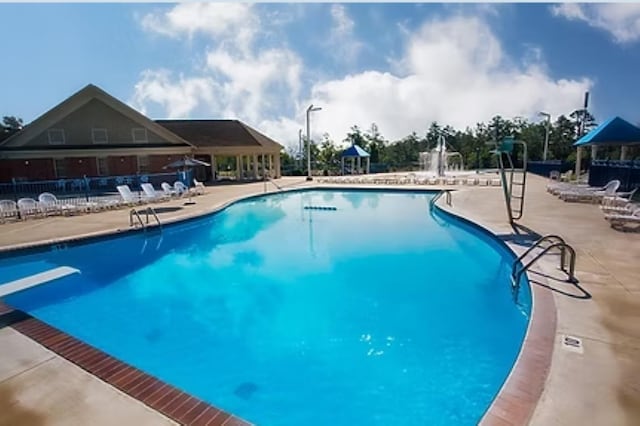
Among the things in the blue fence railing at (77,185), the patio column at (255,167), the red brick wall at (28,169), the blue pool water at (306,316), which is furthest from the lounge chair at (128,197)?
the patio column at (255,167)

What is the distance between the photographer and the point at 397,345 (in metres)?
5.12

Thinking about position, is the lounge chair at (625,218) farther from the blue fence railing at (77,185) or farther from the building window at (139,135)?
the building window at (139,135)

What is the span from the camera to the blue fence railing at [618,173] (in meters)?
14.7

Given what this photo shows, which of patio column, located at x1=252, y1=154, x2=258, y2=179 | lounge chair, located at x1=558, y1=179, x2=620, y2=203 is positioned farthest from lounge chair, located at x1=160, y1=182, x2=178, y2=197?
lounge chair, located at x1=558, y1=179, x2=620, y2=203

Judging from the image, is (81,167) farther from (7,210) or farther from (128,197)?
(7,210)

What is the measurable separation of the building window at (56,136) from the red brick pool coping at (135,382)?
72.1 ft

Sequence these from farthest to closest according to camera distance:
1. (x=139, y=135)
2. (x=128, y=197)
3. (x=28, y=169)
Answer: (x=139, y=135) → (x=28, y=169) → (x=128, y=197)

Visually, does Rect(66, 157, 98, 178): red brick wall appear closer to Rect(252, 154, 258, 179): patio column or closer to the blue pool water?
Rect(252, 154, 258, 179): patio column

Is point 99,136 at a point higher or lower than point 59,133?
lower

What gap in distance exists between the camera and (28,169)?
21016 mm

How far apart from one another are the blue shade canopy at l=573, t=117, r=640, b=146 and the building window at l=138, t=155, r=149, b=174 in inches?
986

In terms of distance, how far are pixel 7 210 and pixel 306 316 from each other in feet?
41.2

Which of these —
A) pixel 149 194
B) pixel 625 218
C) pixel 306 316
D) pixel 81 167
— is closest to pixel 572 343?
→ pixel 306 316

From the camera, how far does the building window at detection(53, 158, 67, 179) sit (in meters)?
21.6
